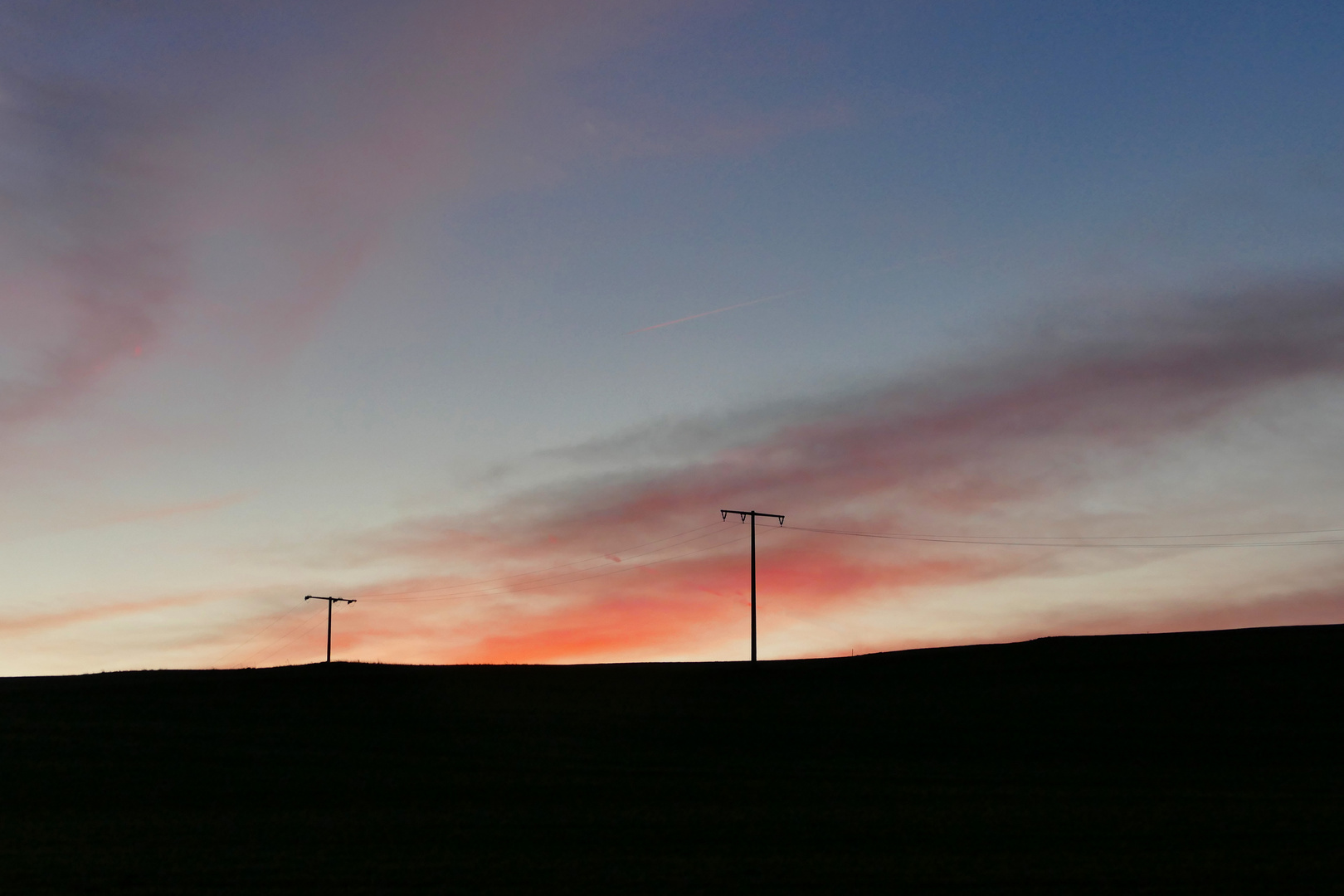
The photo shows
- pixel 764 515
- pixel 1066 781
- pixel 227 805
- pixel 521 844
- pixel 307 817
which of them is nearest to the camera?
pixel 521 844

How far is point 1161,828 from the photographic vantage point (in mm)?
15211

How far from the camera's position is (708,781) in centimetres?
2133

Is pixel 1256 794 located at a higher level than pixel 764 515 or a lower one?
lower

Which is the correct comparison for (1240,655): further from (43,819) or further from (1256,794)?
(43,819)

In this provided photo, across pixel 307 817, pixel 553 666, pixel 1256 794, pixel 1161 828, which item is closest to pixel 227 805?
pixel 307 817

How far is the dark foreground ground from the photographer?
42.8 ft

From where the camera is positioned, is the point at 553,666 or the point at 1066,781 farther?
the point at 553,666

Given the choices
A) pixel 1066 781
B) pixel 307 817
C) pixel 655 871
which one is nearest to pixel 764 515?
pixel 1066 781

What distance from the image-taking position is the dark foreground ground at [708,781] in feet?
42.8

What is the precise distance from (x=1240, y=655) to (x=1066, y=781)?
25.2 metres

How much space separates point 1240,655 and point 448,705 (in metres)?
29.8

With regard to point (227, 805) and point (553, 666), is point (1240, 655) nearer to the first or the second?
point (553, 666)

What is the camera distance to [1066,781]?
67.6ft

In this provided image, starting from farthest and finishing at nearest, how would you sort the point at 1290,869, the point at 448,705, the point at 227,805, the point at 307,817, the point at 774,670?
the point at 774,670 < the point at 448,705 < the point at 227,805 < the point at 307,817 < the point at 1290,869
